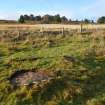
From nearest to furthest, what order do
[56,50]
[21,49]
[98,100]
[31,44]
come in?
[98,100]
[56,50]
[21,49]
[31,44]

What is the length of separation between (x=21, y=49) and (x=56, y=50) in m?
2.86

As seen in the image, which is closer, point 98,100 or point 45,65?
point 98,100

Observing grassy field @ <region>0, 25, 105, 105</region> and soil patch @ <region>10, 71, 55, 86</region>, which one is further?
soil patch @ <region>10, 71, 55, 86</region>

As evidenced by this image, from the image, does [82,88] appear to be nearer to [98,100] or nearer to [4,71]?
[98,100]

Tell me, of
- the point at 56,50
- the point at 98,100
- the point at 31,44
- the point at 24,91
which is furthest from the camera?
the point at 31,44

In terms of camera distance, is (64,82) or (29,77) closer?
(64,82)

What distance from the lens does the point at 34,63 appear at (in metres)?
15.0

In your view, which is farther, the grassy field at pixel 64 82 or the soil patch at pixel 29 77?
the soil patch at pixel 29 77

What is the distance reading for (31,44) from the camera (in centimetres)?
2330

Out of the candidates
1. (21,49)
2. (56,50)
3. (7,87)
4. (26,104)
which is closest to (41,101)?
(26,104)

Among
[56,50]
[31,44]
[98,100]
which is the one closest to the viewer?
[98,100]

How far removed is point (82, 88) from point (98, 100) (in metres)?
1.06

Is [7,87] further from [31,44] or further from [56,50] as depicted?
[31,44]

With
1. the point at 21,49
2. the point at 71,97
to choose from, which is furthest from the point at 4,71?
the point at 21,49
